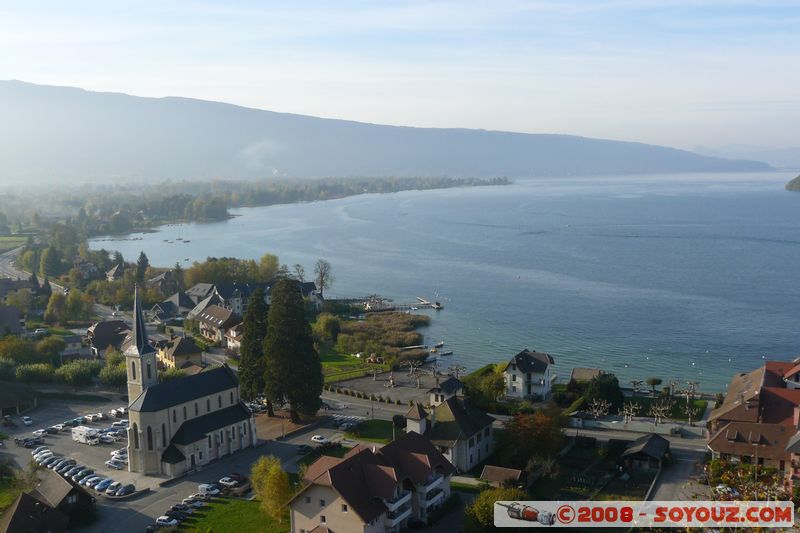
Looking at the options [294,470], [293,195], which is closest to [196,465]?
[294,470]

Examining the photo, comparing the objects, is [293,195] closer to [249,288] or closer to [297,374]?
[249,288]

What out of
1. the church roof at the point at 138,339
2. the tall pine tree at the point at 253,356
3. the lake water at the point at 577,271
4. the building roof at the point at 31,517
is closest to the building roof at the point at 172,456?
the church roof at the point at 138,339

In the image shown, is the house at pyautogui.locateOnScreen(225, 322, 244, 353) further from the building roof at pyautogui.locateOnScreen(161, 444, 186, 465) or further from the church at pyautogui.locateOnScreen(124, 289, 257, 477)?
the building roof at pyautogui.locateOnScreen(161, 444, 186, 465)

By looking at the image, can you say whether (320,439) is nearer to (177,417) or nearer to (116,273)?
Result: (177,417)

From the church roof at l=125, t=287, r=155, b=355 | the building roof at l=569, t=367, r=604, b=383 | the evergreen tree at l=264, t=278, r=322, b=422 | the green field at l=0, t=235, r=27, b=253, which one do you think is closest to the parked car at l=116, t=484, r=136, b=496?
the church roof at l=125, t=287, r=155, b=355

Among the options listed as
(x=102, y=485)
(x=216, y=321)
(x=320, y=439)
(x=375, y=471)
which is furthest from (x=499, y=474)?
(x=216, y=321)

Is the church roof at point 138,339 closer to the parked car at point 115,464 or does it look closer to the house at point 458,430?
the parked car at point 115,464

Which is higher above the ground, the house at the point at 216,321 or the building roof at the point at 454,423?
the building roof at the point at 454,423
